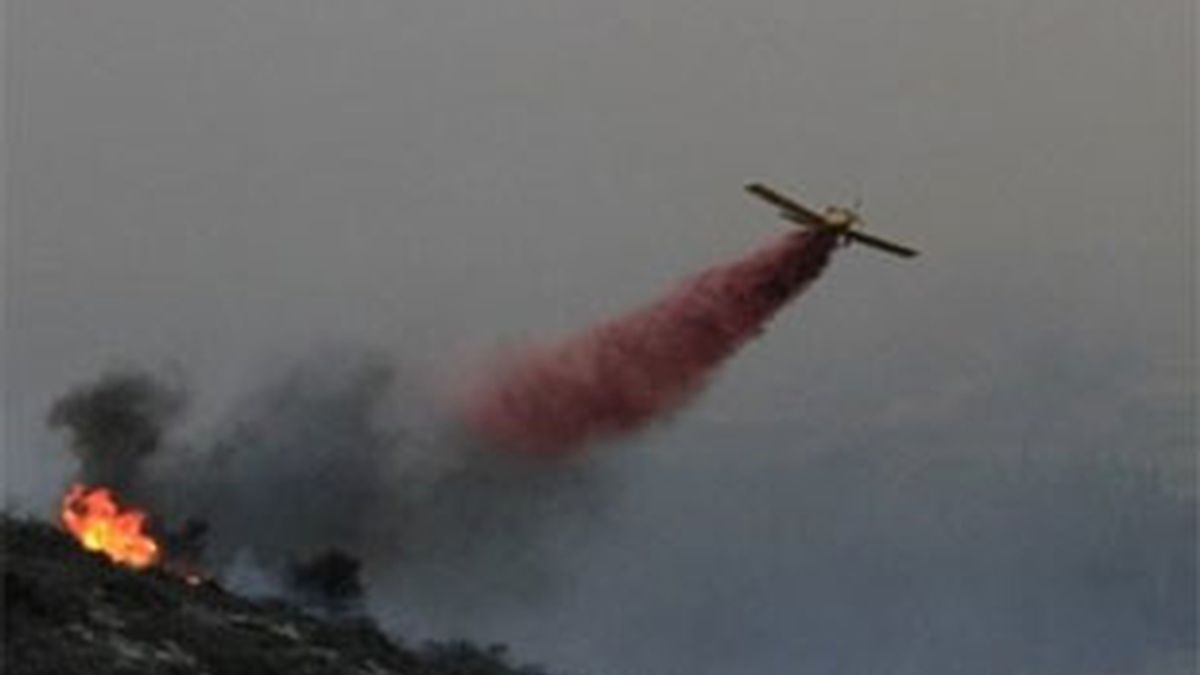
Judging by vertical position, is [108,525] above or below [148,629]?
above

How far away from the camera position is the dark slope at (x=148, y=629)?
182 ft

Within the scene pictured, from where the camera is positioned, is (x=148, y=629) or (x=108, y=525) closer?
(x=148, y=629)

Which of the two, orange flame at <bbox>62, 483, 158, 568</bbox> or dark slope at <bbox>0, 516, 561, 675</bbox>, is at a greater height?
orange flame at <bbox>62, 483, 158, 568</bbox>

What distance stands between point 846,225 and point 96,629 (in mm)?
30729

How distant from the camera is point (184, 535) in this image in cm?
10931

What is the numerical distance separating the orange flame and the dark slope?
1664 cm

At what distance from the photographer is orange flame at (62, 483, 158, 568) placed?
10112 cm

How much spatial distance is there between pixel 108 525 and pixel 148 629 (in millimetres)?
45056

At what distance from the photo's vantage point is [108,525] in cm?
10681

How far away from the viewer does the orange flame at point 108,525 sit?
332 feet

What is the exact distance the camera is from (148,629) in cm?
6331

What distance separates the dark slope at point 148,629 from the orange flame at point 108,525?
16639 millimetres

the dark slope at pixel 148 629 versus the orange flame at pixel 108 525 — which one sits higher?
the orange flame at pixel 108 525

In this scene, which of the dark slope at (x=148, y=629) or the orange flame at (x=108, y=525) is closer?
the dark slope at (x=148, y=629)
